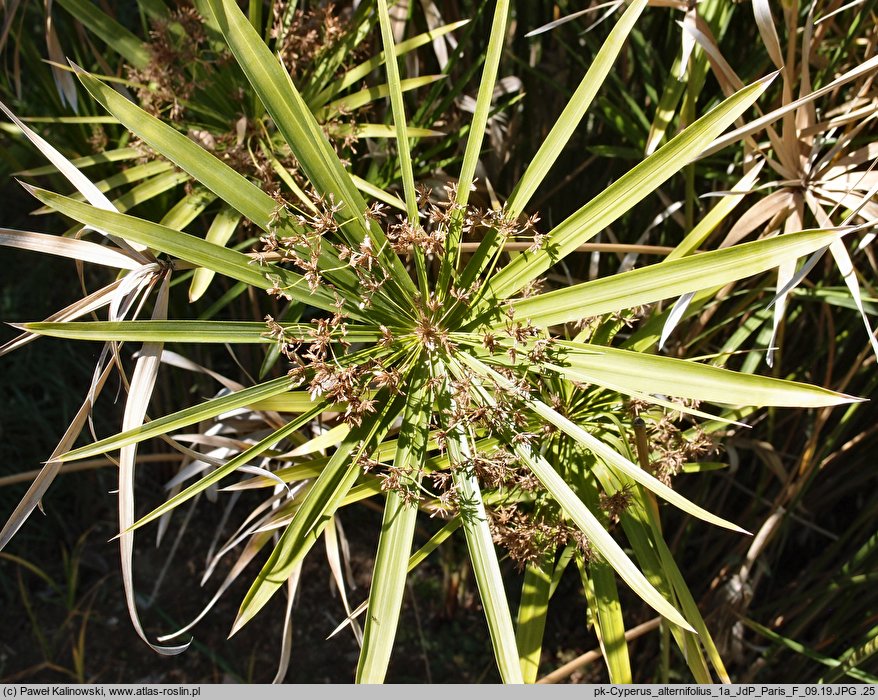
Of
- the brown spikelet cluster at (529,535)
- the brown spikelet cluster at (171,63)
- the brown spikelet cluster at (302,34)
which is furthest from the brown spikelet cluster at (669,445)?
the brown spikelet cluster at (171,63)

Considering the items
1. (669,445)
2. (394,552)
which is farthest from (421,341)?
(669,445)

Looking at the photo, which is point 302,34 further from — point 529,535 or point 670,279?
point 529,535

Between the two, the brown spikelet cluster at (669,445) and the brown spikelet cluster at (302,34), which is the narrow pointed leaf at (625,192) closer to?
the brown spikelet cluster at (669,445)

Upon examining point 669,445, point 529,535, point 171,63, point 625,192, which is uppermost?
point 171,63

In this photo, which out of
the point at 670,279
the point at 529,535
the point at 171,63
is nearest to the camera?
the point at 670,279

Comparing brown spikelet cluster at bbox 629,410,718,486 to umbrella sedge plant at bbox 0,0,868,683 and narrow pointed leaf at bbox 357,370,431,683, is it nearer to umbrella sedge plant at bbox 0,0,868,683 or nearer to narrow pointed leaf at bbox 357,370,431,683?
umbrella sedge plant at bbox 0,0,868,683

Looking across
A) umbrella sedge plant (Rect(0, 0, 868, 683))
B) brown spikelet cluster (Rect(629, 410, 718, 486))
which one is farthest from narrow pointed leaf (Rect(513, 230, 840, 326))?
brown spikelet cluster (Rect(629, 410, 718, 486))

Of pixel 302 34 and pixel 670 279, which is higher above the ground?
pixel 302 34
